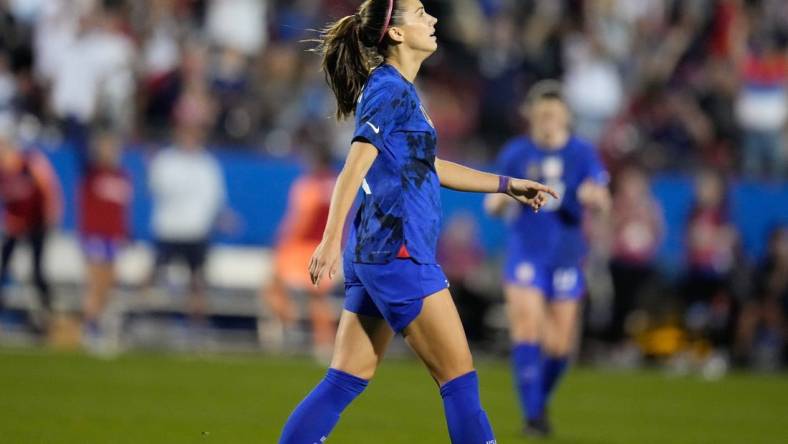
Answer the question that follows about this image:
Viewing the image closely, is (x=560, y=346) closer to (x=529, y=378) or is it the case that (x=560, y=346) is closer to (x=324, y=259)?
(x=529, y=378)

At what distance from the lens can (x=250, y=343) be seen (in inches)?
767

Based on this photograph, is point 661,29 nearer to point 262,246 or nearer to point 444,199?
point 444,199

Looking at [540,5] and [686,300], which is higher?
[540,5]

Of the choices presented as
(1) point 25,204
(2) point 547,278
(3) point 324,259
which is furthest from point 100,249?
(3) point 324,259

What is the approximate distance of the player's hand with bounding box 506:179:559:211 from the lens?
668 centimetres

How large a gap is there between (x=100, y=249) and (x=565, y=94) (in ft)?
22.1

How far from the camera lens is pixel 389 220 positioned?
634 cm

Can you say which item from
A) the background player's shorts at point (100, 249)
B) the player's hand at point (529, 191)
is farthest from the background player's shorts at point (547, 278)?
the background player's shorts at point (100, 249)

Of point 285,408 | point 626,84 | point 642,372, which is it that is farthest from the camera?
point 626,84

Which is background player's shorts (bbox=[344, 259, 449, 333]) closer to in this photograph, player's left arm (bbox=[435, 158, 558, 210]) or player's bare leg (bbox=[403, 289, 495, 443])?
player's bare leg (bbox=[403, 289, 495, 443])

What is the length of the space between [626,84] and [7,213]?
29.9 feet

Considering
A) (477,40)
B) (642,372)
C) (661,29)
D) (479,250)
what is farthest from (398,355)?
(661,29)

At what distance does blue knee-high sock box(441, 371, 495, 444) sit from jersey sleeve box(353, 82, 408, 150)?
3.78 ft

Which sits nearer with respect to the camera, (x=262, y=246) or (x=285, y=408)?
(x=285, y=408)
